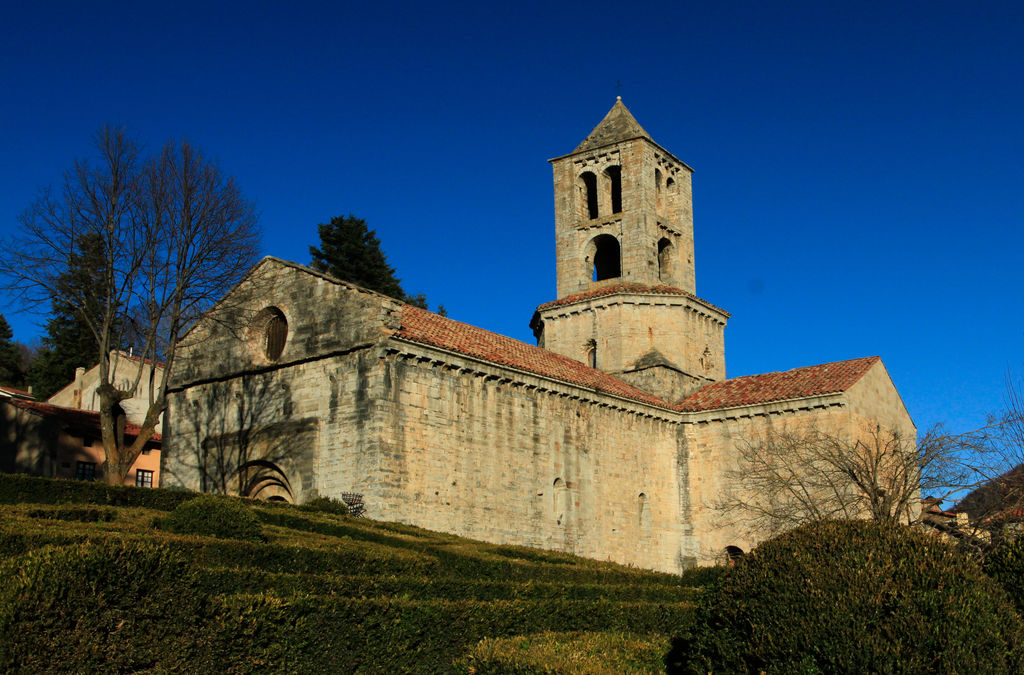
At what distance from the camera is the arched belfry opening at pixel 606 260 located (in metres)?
40.0

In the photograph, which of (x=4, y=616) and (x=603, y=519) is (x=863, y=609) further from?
(x=603, y=519)

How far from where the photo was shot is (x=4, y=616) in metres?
8.77

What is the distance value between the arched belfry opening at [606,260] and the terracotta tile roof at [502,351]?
648cm

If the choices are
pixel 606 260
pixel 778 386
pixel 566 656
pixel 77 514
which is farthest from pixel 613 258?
pixel 566 656

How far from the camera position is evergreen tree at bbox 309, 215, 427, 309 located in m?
52.6

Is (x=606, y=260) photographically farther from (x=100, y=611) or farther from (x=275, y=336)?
(x=100, y=611)

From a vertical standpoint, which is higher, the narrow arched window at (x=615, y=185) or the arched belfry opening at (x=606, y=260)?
the narrow arched window at (x=615, y=185)

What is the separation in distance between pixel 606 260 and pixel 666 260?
8.65ft

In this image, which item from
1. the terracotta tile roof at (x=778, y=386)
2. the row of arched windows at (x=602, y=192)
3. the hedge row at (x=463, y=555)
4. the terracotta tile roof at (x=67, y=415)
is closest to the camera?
the hedge row at (x=463, y=555)

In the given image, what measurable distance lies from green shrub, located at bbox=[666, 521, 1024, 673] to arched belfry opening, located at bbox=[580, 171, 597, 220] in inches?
1240

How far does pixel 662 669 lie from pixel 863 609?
2750mm

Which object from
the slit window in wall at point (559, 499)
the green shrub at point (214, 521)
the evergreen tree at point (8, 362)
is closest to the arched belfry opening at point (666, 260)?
the slit window in wall at point (559, 499)

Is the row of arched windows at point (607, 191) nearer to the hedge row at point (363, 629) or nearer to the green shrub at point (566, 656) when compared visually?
the hedge row at point (363, 629)

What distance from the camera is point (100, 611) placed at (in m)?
9.41
